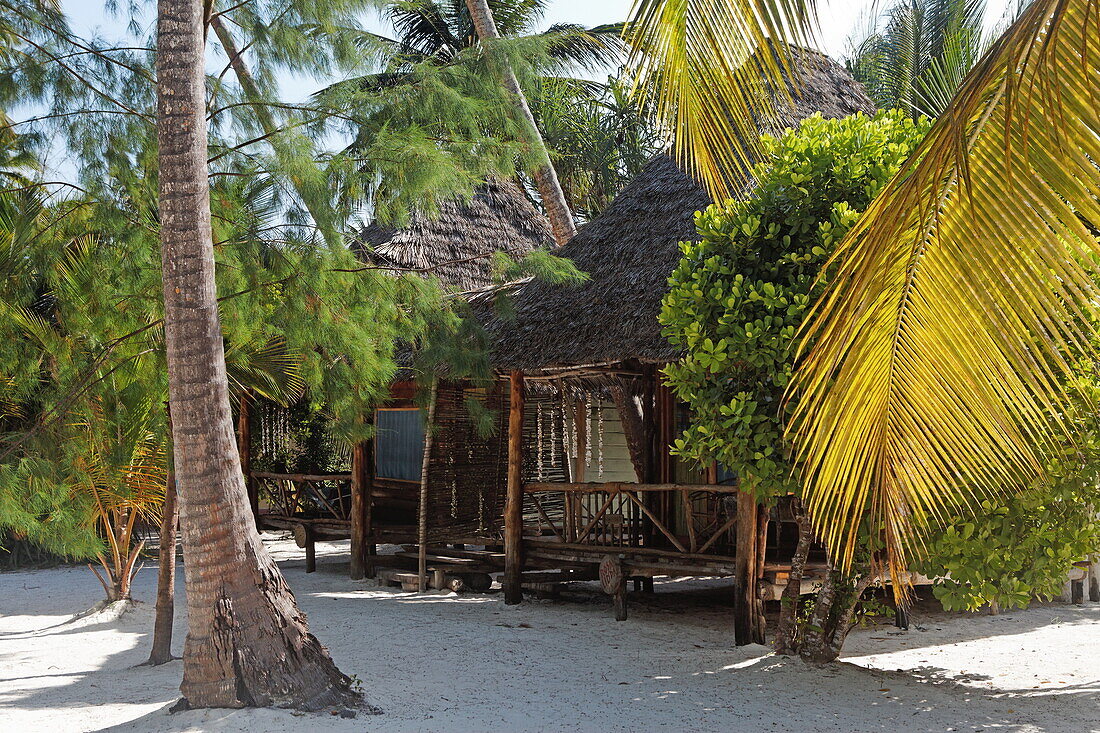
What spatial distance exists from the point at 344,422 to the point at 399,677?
1862 mm

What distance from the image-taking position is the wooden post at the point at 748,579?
686cm

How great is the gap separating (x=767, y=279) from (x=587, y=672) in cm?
270

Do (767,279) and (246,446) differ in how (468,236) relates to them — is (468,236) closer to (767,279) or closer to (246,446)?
(246,446)

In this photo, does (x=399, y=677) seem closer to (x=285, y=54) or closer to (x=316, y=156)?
(x=316, y=156)

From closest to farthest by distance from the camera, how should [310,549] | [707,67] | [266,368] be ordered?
[707,67] < [266,368] < [310,549]

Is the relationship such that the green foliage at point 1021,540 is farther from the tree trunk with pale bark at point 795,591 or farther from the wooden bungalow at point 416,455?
the wooden bungalow at point 416,455

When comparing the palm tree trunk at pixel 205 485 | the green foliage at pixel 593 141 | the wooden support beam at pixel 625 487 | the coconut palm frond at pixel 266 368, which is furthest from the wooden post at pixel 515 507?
the green foliage at pixel 593 141

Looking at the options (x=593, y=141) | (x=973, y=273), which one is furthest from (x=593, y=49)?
(x=973, y=273)

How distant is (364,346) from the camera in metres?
6.11

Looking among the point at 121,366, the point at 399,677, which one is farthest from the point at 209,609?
the point at 121,366

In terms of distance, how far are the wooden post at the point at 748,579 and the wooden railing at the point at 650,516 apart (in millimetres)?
296

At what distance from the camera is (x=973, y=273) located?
2768 millimetres

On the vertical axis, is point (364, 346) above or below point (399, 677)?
above

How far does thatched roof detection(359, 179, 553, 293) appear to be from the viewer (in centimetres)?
1113
